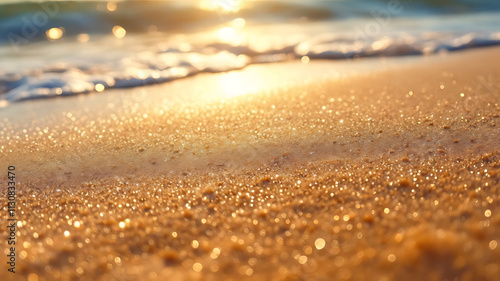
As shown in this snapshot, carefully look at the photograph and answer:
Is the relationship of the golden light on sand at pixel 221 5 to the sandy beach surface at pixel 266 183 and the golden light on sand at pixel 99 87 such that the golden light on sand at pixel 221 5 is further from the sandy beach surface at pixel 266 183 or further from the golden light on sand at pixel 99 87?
the sandy beach surface at pixel 266 183

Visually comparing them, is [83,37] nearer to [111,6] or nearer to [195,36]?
[195,36]

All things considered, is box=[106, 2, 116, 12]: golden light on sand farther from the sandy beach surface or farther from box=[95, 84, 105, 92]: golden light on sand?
the sandy beach surface

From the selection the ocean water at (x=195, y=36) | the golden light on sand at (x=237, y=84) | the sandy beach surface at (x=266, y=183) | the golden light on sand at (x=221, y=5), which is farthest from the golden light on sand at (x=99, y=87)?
the golden light on sand at (x=221, y=5)

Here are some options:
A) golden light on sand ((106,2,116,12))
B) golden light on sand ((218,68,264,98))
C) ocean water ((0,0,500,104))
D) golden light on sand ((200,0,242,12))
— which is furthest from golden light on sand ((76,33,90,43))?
golden light on sand ((218,68,264,98))

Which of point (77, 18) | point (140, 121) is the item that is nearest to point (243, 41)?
point (140, 121)

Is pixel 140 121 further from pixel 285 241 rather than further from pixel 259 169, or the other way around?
pixel 285 241
